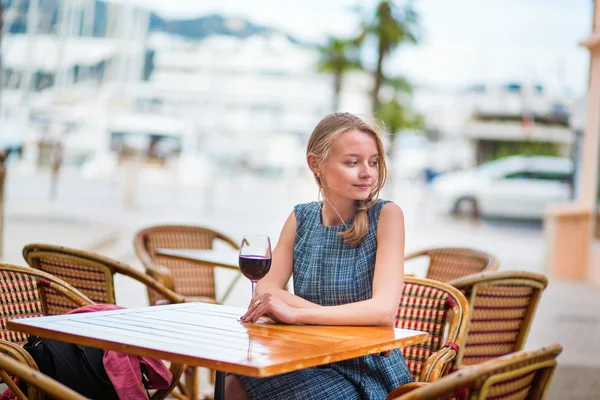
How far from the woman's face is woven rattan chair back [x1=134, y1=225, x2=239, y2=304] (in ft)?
8.46

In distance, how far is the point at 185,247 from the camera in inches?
217

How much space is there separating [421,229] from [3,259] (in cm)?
1193

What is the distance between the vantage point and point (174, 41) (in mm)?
73062

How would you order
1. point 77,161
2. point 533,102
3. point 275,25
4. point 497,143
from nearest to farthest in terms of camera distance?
point 533,102 < point 497,143 < point 77,161 < point 275,25

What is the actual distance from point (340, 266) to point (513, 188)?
21.4 metres

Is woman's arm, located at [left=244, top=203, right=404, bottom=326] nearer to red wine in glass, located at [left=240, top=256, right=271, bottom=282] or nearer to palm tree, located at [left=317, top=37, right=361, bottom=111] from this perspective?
red wine in glass, located at [left=240, top=256, right=271, bottom=282]

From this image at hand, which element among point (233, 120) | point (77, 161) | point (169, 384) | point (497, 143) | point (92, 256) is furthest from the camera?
point (233, 120)

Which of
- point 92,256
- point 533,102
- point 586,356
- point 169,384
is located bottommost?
point 586,356

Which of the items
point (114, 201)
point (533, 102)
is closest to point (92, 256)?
point (114, 201)

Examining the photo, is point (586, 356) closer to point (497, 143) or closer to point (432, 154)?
point (497, 143)

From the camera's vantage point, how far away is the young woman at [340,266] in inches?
104

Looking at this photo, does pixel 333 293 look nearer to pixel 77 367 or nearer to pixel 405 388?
pixel 405 388

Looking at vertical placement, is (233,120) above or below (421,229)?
above

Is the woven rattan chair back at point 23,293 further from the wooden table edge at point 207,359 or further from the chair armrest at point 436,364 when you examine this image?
the chair armrest at point 436,364
